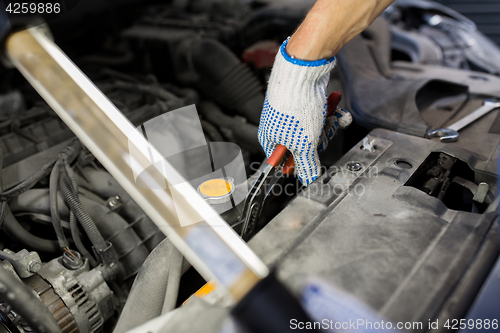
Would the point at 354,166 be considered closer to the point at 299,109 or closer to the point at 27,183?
the point at 299,109

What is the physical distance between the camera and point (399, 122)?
1.36m

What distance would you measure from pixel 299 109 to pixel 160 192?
0.50 meters

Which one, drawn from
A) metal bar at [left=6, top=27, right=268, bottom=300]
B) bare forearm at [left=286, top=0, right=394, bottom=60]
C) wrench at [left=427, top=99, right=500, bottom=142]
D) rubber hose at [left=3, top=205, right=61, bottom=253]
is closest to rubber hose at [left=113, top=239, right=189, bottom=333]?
metal bar at [left=6, top=27, right=268, bottom=300]

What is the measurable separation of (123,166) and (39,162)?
2.21ft

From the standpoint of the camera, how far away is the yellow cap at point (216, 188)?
99 cm

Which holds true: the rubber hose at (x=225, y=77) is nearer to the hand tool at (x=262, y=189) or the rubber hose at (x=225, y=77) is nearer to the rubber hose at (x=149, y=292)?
the hand tool at (x=262, y=189)

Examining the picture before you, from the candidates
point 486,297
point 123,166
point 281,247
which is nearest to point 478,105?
point 486,297

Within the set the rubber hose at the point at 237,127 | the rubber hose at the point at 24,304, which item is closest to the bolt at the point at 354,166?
the rubber hose at the point at 237,127

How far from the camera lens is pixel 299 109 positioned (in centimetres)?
104

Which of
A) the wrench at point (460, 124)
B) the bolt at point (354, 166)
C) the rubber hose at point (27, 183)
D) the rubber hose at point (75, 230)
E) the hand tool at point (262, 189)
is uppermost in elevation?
the rubber hose at point (27, 183)

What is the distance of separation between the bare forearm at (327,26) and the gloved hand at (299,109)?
3 centimetres

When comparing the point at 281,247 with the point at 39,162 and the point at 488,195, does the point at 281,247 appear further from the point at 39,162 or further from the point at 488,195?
the point at 39,162

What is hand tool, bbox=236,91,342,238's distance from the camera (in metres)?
0.99

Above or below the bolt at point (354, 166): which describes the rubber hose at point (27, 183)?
above
